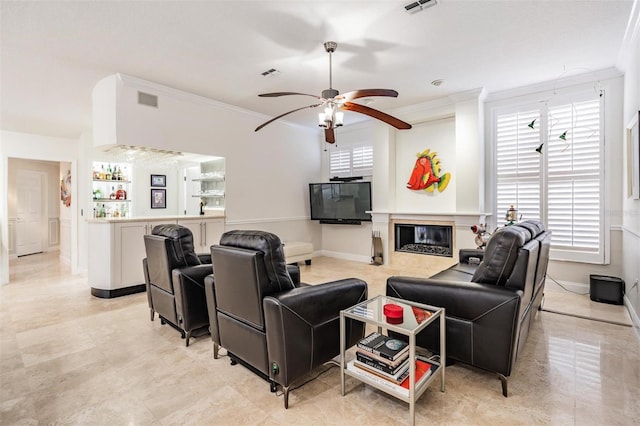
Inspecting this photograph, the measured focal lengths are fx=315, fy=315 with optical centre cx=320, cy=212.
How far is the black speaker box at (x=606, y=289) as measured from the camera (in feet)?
12.0

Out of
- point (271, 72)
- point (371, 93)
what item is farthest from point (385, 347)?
point (271, 72)

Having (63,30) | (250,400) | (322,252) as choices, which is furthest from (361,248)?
(63,30)

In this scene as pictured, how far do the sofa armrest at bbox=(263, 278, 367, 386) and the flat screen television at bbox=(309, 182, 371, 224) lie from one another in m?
4.15

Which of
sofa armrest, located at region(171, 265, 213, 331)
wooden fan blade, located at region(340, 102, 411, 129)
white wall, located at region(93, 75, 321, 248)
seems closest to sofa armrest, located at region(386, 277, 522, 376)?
wooden fan blade, located at region(340, 102, 411, 129)

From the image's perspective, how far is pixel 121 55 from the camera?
11.1ft

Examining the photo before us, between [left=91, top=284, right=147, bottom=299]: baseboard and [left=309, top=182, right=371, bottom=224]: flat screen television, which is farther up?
[left=309, top=182, right=371, bottom=224]: flat screen television

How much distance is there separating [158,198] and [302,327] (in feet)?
16.4

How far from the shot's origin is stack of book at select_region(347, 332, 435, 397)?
5.88 ft

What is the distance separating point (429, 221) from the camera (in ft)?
17.5

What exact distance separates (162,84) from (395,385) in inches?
177

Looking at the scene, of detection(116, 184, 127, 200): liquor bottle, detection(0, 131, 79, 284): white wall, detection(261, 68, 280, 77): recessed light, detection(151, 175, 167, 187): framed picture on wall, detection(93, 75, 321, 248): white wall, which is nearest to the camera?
detection(261, 68, 280, 77): recessed light

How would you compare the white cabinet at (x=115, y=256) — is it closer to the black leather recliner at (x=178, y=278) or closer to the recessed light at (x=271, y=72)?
the black leather recliner at (x=178, y=278)

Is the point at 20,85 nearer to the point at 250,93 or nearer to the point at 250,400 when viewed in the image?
the point at 250,93

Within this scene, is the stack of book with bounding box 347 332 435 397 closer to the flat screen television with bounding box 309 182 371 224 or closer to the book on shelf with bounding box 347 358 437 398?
the book on shelf with bounding box 347 358 437 398
